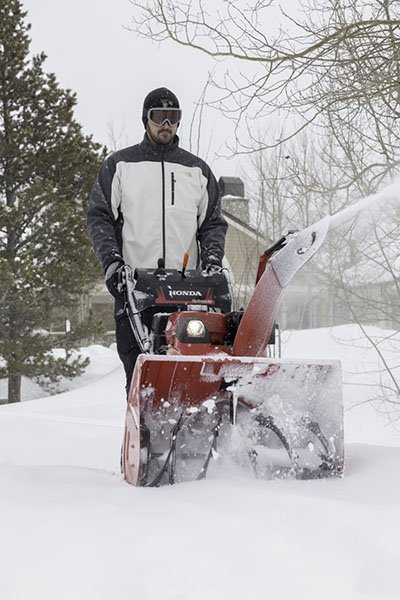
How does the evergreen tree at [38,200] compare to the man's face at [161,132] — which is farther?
the evergreen tree at [38,200]

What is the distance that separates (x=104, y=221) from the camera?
4.27 metres

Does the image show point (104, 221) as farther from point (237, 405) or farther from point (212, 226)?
point (237, 405)

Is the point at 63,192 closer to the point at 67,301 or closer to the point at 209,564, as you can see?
the point at 67,301

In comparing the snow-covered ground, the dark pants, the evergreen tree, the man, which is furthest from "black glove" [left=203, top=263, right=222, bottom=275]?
the evergreen tree

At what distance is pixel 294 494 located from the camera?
288 cm

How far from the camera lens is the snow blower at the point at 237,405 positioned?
130 inches

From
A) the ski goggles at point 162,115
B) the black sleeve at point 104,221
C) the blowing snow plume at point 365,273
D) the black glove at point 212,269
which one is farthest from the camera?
the blowing snow plume at point 365,273

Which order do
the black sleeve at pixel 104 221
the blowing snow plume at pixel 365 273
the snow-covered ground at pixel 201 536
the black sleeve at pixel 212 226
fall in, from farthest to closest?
the blowing snow plume at pixel 365 273
the black sleeve at pixel 212 226
the black sleeve at pixel 104 221
the snow-covered ground at pixel 201 536

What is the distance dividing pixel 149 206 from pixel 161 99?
62cm

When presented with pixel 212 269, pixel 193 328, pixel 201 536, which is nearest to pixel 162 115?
pixel 212 269

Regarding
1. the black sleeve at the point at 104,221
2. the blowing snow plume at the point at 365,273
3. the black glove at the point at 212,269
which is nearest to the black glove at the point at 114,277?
the black sleeve at the point at 104,221

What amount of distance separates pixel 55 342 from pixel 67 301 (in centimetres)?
101

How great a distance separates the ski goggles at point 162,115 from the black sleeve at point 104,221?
1.11 ft

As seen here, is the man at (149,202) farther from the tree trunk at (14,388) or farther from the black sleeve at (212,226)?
the tree trunk at (14,388)
